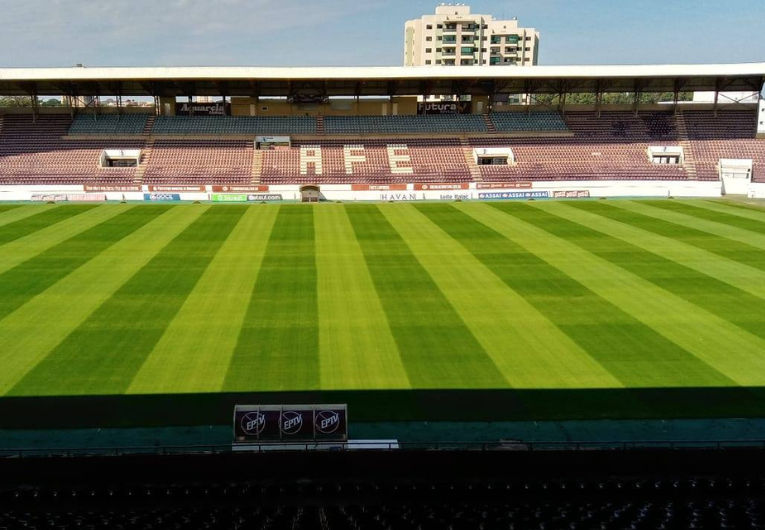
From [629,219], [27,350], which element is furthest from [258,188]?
[27,350]

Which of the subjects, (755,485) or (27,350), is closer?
(755,485)

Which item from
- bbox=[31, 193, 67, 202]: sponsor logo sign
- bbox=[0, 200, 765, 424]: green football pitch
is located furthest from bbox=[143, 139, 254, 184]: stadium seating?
bbox=[0, 200, 765, 424]: green football pitch

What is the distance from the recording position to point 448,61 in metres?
117

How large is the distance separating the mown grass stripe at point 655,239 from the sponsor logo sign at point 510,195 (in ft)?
15.8

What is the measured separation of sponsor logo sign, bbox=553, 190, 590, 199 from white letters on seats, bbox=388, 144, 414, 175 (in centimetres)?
1368

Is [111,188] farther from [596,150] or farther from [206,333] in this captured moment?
[596,150]

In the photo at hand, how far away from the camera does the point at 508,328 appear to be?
2009cm

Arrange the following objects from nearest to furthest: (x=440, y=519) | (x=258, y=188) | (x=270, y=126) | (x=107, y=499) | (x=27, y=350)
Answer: (x=440, y=519)
(x=107, y=499)
(x=27, y=350)
(x=258, y=188)
(x=270, y=126)

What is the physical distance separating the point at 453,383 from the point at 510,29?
119m

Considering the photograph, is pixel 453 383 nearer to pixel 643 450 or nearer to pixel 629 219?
pixel 643 450

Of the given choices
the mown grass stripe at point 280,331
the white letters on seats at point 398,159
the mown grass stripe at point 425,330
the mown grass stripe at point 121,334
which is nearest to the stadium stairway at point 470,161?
the white letters on seats at point 398,159

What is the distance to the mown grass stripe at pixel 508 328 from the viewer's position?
55.3ft

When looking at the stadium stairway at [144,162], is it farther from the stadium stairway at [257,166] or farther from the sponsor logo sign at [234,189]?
the stadium stairway at [257,166]

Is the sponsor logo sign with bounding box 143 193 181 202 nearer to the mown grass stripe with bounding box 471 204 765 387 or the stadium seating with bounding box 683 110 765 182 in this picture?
the mown grass stripe with bounding box 471 204 765 387
